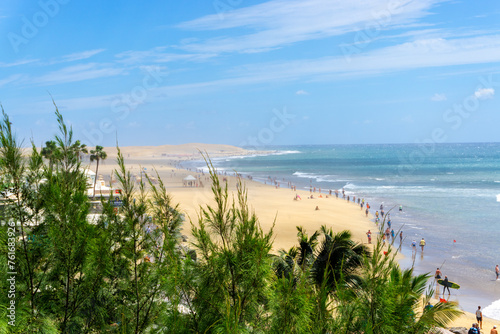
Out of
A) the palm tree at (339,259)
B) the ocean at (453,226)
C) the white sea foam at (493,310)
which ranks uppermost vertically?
the palm tree at (339,259)

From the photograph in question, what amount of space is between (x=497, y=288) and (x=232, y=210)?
19.3 m

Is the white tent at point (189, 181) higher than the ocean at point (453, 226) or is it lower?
higher

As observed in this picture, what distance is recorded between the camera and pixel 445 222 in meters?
35.8

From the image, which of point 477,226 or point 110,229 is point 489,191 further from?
point 110,229

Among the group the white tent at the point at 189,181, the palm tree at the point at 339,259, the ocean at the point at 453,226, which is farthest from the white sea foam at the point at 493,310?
the white tent at the point at 189,181

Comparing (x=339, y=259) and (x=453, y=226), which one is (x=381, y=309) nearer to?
(x=339, y=259)

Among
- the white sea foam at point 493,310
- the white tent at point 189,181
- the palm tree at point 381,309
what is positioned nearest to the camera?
the palm tree at point 381,309

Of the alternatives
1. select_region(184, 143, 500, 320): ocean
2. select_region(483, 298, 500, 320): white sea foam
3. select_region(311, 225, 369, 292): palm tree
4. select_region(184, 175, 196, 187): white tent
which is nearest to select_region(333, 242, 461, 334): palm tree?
select_region(311, 225, 369, 292): palm tree

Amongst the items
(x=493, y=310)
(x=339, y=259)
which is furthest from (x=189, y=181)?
(x=339, y=259)

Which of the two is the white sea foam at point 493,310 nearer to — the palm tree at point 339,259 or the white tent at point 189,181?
the palm tree at point 339,259

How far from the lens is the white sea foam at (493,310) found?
57.0ft

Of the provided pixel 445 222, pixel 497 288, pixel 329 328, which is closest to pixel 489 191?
pixel 445 222

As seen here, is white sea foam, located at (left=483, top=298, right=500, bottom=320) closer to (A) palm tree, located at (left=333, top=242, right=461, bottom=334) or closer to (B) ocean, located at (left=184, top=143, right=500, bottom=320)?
(B) ocean, located at (left=184, top=143, right=500, bottom=320)

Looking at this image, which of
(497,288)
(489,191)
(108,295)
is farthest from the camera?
(489,191)
